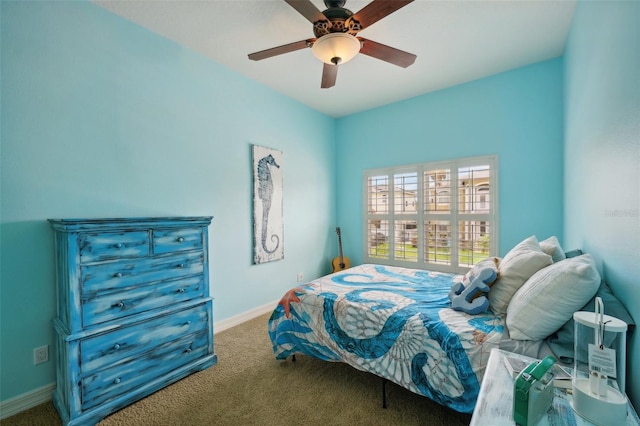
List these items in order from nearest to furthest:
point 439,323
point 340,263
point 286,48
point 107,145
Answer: point 439,323 → point 286,48 → point 107,145 → point 340,263

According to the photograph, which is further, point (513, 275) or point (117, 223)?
point (117, 223)

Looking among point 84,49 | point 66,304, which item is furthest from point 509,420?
point 84,49

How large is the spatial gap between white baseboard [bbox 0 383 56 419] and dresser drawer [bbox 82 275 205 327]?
0.70m

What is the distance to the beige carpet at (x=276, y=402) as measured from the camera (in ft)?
5.57

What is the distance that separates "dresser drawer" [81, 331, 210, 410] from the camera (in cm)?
171

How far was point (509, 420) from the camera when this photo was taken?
83cm

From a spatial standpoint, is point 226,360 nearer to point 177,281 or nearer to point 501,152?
point 177,281

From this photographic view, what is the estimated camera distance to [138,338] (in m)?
1.91

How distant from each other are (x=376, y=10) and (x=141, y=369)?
112 inches

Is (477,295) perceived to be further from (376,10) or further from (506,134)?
(506,134)

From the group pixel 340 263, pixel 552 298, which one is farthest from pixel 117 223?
pixel 340 263

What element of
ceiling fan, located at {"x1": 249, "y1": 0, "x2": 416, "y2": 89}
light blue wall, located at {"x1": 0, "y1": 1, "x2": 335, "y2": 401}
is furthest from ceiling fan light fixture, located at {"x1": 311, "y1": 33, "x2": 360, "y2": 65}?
light blue wall, located at {"x1": 0, "y1": 1, "x2": 335, "y2": 401}

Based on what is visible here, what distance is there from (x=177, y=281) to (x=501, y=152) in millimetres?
3596

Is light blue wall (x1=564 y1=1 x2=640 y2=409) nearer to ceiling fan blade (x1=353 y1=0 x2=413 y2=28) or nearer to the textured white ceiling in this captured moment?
the textured white ceiling
